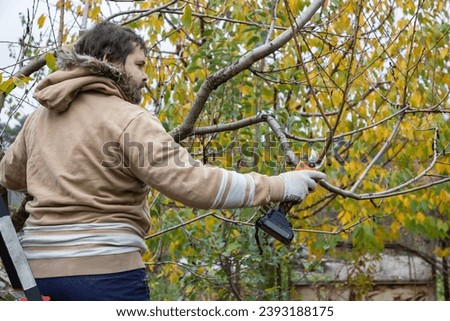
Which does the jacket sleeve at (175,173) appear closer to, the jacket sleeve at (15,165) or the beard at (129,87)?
the beard at (129,87)

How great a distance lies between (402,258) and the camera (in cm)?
1001

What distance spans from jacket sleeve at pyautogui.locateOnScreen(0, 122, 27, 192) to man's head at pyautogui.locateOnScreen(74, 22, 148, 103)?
0.41 metres

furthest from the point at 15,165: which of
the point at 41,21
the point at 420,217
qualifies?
the point at 420,217

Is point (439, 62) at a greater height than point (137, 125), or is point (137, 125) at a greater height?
point (439, 62)

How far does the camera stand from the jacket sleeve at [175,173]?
2.21 metres

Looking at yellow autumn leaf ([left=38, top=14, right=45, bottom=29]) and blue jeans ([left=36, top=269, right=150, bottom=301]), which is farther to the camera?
yellow autumn leaf ([left=38, top=14, right=45, bottom=29])

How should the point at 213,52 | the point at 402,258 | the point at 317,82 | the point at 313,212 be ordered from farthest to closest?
1. the point at 402,258
2. the point at 313,212
3. the point at 317,82
4. the point at 213,52

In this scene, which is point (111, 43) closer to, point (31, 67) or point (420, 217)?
point (31, 67)

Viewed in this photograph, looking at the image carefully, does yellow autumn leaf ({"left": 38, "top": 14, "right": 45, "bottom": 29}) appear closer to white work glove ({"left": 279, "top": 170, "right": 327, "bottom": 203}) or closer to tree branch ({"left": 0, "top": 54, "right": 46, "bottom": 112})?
tree branch ({"left": 0, "top": 54, "right": 46, "bottom": 112})

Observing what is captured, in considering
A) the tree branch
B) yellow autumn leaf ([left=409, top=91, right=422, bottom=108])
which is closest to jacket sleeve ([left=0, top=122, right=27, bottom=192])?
the tree branch

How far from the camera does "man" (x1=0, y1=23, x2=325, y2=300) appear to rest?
2.23 metres
